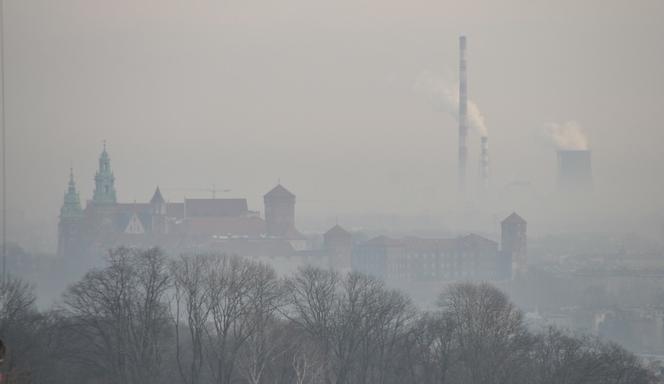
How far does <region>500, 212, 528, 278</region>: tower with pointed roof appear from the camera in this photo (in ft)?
375

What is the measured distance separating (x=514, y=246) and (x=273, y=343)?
256 feet

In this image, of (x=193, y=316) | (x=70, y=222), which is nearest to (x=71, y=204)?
(x=70, y=222)

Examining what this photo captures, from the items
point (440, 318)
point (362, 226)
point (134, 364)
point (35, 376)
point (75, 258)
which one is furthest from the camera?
point (362, 226)

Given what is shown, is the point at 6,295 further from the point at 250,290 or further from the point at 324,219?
the point at 324,219

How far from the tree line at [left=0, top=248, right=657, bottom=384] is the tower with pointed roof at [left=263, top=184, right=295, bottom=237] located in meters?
79.3

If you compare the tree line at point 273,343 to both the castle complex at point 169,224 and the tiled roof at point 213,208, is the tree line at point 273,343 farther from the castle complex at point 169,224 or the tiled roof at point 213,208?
the tiled roof at point 213,208

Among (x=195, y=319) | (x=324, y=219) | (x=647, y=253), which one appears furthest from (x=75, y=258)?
(x=195, y=319)

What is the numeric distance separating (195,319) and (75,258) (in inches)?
2757

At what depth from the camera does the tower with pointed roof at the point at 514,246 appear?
11438 cm

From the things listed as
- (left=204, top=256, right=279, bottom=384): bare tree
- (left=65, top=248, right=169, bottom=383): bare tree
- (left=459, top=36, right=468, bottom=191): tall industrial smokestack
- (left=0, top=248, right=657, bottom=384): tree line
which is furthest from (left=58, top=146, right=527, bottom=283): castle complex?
(left=65, top=248, right=169, bottom=383): bare tree

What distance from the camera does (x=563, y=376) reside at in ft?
130

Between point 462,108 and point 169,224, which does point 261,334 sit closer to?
point 169,224

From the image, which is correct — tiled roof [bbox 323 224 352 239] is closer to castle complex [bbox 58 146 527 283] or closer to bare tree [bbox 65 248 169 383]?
castle complex [bbox 58 146 527 283]

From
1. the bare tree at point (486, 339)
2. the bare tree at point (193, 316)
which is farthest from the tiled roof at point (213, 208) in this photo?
the bare tree at point (486, 339)
